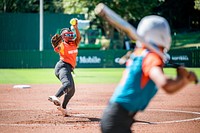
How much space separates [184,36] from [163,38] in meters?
58.8

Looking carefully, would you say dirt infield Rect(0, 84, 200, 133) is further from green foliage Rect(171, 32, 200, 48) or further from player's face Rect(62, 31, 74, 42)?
green foliage Rect(171, 32, 200, 48)

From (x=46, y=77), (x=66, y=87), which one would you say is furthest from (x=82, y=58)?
(x=66, y=87)

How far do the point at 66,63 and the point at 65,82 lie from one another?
601 millimetres

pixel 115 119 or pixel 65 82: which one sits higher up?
pixel 115 119

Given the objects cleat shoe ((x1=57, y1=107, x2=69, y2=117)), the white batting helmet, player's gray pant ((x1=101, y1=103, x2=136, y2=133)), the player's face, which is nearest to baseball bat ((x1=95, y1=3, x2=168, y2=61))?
the white batting helmet

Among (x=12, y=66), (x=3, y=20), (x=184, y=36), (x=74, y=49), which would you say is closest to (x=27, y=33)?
(x=3, y=20)

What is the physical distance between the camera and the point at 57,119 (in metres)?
12.9

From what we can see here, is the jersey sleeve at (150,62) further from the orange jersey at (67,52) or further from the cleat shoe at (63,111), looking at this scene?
the orange jersey at (67,52)

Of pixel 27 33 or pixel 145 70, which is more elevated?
pixel 145 70

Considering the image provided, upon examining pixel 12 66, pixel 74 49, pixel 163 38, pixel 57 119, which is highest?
pixel 163 38

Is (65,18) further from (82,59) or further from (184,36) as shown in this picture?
(184,36)

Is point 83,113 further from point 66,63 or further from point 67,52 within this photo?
point 67,52

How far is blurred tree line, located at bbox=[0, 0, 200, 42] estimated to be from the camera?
185 ft

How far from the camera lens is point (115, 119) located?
5.80 meters
